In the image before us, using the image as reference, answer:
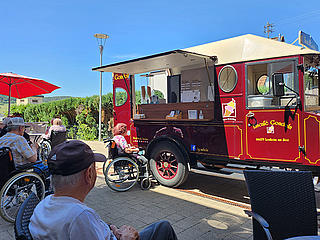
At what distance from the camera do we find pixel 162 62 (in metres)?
5.76

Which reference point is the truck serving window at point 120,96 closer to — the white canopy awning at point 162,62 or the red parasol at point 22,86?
the white canopy awning at point 162,62

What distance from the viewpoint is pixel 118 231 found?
1.84 metres

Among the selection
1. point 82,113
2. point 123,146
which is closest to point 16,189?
point 123,146

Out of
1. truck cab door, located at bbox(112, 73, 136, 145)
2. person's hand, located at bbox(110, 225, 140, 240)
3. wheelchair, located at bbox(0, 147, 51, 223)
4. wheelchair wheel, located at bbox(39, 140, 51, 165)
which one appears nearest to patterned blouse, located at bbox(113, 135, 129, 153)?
truck cab door, located at bbox(112, 73, 136, 145)

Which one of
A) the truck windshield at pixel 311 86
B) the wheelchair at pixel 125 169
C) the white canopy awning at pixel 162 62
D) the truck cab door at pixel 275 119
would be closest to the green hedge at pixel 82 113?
the white canopy awning at pixel 162 62

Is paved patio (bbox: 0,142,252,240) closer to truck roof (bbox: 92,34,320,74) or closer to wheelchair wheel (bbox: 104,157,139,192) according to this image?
wheelchair wheel (bbox: 104,157,139,192)

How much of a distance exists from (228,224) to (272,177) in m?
1.66

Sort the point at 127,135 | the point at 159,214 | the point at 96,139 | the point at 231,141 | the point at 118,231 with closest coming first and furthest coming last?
the point at 118,231 → the point at 159,214 → the point at 231,141 → the point at 127,135 → the point at 96,139

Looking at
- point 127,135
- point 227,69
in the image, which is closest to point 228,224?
point 227,69

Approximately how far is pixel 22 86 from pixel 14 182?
611 centimetres

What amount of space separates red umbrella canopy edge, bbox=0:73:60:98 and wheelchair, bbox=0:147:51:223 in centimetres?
470

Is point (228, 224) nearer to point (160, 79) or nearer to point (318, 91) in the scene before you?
point (318, 91)

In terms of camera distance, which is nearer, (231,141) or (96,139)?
(231,141)

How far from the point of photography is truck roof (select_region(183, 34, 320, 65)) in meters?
4.55
